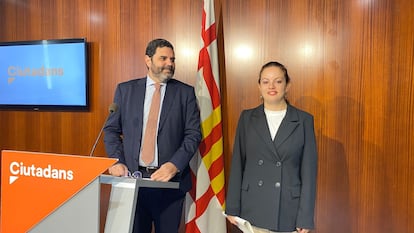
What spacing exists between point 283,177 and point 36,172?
1.14m

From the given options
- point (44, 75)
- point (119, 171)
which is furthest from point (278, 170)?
point (44, 75)

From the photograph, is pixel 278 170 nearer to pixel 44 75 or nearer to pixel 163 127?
pixel 163 127

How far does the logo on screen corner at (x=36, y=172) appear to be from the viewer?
126 cm

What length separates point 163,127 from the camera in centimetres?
196

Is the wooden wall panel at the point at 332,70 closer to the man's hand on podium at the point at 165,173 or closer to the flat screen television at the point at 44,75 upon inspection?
the flat screen television at the point at 44,75

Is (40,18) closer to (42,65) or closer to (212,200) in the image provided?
(42,65)

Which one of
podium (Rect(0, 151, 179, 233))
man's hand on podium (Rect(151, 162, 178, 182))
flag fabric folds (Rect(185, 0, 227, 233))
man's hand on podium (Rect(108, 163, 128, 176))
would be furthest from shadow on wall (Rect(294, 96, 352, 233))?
podium (Rect(0, 151, 179, 233))

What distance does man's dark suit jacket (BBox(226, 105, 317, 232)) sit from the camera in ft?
5.49

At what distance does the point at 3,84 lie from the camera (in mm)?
3141

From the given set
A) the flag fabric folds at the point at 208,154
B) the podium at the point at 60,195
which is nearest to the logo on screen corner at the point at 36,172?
the podium at the point at 60,195

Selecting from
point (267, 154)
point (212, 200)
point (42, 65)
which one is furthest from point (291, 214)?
point (42, 65)

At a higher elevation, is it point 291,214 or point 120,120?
point 120,120

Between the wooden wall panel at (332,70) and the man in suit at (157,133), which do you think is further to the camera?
the wooden wall panel at (332,70)

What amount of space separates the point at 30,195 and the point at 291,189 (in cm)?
119
